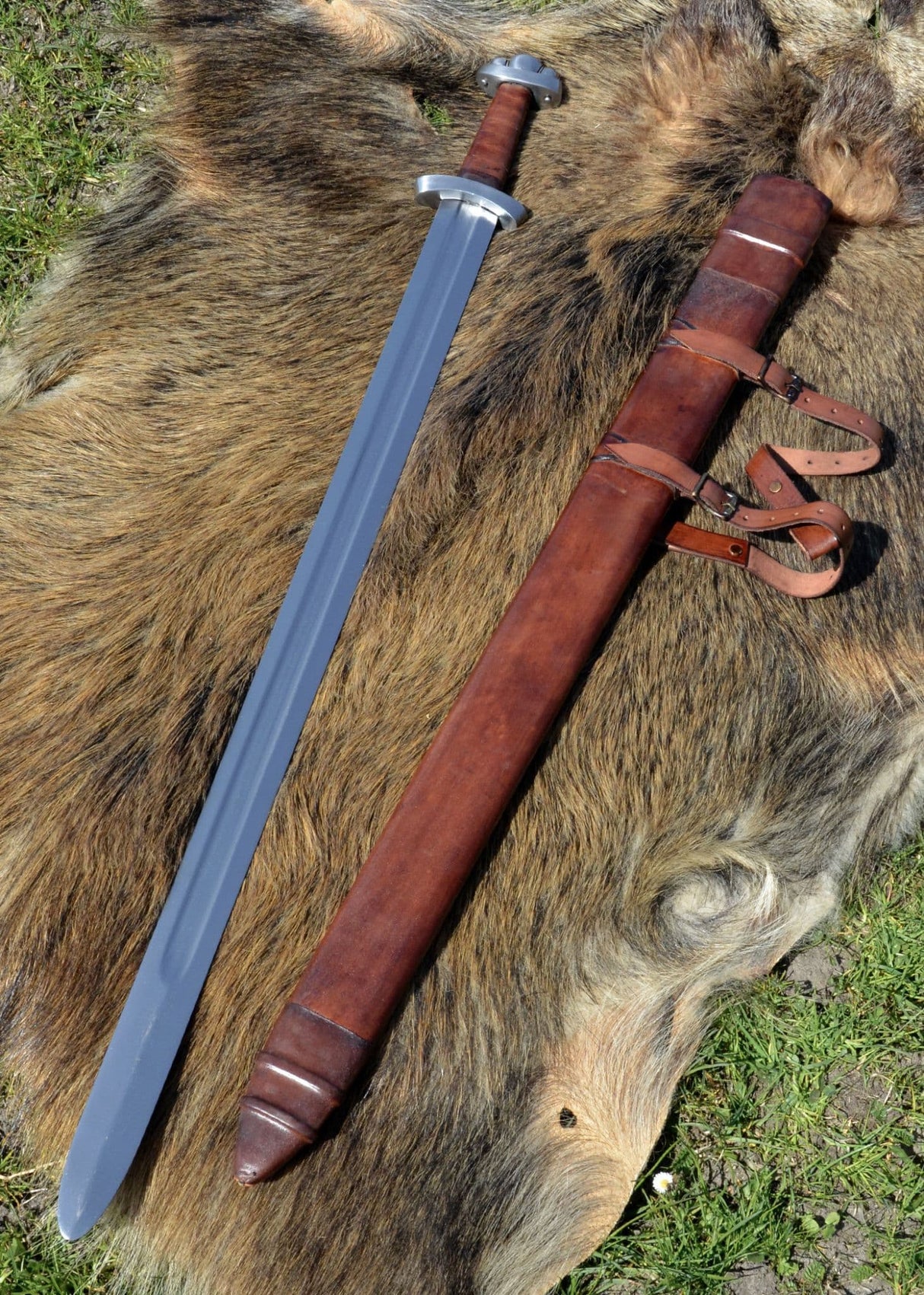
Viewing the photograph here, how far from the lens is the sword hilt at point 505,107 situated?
7.25ft

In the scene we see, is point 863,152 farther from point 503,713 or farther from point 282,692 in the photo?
point 282,692

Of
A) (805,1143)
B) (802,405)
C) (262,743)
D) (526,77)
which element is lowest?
(805,1143)

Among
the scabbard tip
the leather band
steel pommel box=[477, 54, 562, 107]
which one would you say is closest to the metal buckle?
the leather band

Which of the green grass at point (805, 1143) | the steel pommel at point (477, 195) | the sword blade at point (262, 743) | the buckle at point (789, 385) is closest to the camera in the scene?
the sword blade at point (262, 743)

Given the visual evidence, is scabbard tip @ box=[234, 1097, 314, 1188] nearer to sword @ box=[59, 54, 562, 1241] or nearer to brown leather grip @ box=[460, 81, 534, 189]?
sword @ box=[59, 54, 562, 1241]

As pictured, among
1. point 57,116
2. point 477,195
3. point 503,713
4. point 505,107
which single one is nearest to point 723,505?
point 503,713

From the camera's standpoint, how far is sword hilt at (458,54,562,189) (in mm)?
2209

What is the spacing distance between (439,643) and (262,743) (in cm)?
36

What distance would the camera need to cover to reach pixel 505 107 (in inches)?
90.4

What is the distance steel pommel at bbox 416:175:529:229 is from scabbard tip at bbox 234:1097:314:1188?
1.73m

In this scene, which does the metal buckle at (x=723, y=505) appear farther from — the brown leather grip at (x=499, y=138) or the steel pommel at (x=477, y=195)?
the brown leather grip at (x=499, y=138)

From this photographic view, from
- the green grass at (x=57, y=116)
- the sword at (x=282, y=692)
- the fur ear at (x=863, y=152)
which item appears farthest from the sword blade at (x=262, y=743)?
the green grass at (x=57, y=116)

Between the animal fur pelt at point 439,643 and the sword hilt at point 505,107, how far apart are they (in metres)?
0.06

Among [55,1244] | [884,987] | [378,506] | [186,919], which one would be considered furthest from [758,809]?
[55,1244]
